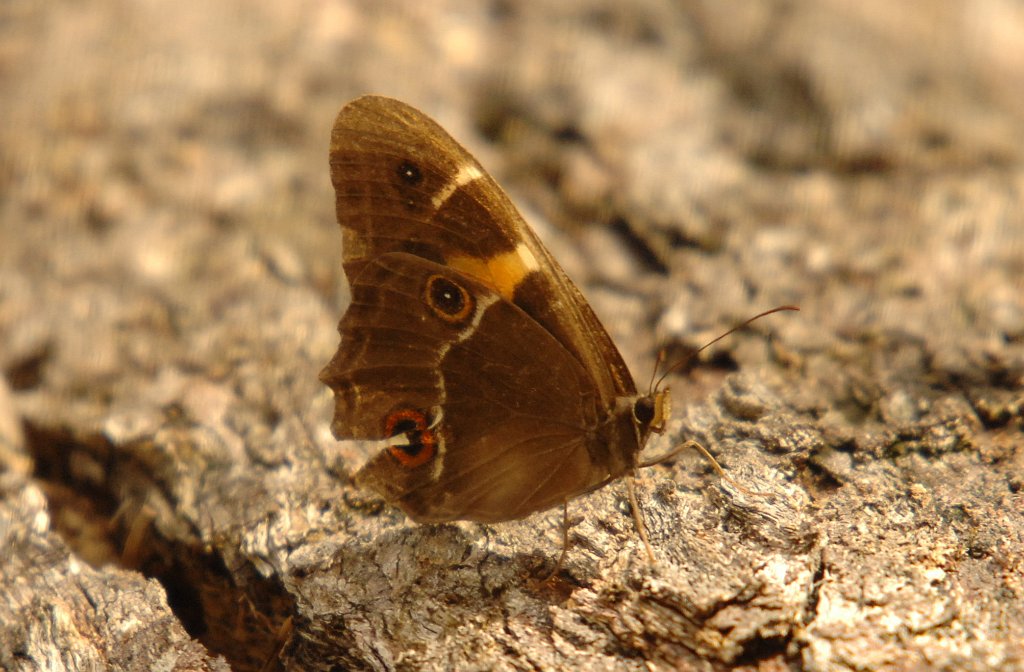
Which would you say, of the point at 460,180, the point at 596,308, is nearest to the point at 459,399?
the point at 460,180

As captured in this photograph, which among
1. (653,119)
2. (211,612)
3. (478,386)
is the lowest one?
(211,612)

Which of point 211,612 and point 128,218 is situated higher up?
point 128,218

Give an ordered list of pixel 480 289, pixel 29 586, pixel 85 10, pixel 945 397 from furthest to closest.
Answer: pixel 85 10
pixel 945 397
pixel 29 586
pixel 480 289

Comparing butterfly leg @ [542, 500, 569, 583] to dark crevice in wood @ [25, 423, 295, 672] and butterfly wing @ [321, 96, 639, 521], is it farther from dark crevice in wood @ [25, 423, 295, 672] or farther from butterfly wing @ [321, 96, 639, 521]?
dark crevice in wood @ [25, 423, 295, 672]

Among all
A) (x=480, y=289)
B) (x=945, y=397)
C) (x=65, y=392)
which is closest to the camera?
(x=480, y=289)

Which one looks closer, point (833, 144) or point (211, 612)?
point (211, 612)

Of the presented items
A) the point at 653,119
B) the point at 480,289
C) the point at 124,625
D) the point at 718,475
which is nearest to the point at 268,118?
the point at 653,119

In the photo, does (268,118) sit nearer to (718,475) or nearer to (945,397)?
(718,475)

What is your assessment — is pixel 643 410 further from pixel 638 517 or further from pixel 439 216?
pixel 439 216
